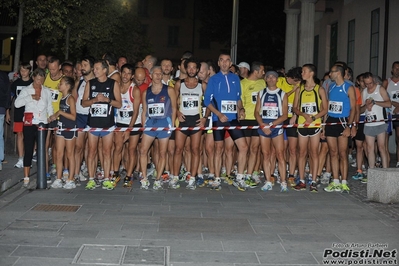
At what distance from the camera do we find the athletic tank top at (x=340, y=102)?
11.7 meters

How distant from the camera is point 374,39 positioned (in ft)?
73.2

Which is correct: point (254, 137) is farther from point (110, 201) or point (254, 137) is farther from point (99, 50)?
point (99, 50)

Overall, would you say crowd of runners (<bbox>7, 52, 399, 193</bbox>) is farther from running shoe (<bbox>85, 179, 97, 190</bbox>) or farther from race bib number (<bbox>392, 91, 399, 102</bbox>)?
race bib number (<bbox>392, 91, 399, 102</bbox>)

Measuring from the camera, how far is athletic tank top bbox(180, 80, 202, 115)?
38.3 feet

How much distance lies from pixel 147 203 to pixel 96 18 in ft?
76.0

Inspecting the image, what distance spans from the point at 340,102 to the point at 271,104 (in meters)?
1.17

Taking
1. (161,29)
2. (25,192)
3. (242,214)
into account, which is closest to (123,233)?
(242,214)

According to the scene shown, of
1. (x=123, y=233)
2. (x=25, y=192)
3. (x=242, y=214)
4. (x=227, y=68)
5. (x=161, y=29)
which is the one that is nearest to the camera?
(x=123, y=233)

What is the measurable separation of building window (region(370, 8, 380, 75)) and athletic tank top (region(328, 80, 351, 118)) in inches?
418

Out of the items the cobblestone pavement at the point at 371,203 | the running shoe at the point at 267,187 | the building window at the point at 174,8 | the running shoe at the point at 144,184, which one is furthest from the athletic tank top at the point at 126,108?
the building window at the point at 174,8

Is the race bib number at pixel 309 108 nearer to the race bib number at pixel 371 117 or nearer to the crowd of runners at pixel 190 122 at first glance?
the crowd of runners at pixel 190 122

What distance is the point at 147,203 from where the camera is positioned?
33.2 feet

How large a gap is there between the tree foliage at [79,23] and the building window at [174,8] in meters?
15.1

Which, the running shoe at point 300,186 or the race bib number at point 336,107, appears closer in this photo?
the race bib number at point 336,107
